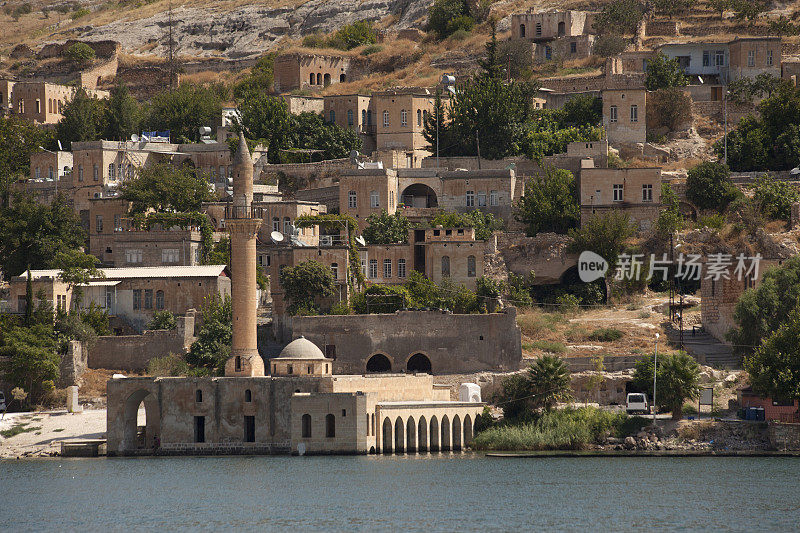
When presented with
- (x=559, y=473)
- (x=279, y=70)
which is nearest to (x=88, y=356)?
(x=559, y=473)

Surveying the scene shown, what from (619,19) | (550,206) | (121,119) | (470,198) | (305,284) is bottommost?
(305,284)

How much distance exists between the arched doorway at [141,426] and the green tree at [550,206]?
66.5 feet

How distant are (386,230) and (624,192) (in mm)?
11089

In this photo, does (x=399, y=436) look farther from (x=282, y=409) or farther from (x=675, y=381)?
(x=675, y=381)

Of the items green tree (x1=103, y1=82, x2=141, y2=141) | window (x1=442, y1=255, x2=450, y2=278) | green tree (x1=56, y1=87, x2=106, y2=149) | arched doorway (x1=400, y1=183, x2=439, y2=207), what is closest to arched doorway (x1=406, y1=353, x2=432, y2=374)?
window (x1=442, y1=255, x2=450, y2=278)

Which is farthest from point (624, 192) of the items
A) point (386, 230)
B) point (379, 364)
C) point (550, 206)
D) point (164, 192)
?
point (164, 192)

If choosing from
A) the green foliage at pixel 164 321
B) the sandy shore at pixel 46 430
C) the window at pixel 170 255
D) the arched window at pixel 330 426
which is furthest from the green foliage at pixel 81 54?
the arched window at pixel 330 426

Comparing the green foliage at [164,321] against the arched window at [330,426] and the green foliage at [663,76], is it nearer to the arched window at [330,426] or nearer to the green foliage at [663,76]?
the arched window at [330,426]

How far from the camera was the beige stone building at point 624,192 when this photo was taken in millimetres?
70250

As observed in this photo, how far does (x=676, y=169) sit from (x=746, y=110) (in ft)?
25.2

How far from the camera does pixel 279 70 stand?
309 ft

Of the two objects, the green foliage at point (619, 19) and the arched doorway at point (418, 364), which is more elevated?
the green foliage at point (619, 19)

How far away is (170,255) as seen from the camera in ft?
226

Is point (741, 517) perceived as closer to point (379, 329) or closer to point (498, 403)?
point (498, 403)
